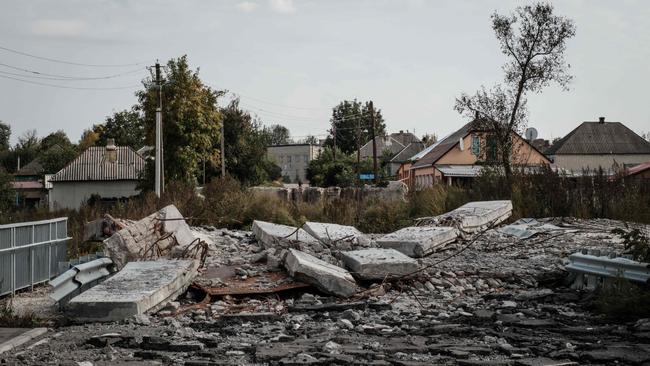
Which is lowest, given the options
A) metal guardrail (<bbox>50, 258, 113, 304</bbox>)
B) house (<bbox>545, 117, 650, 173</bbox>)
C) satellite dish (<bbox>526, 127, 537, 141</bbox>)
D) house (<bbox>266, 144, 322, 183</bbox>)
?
metal guardrail (<bbox>50, 258, 113, 304</bbox>)

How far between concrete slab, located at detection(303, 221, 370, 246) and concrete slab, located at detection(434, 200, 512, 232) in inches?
79.7

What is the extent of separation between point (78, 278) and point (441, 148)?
49936mm

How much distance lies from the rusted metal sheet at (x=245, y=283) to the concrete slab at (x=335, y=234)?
2510 millimetres

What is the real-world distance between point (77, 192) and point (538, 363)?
59828 mm

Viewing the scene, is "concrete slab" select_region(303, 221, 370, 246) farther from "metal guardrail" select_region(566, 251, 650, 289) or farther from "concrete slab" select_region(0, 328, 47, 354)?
"concrete slab" select_region(0, 328, 47, 354)

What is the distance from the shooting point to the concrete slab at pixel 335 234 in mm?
13040

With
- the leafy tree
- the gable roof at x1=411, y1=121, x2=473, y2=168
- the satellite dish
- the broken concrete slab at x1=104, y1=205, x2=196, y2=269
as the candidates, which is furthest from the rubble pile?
the leafy tree

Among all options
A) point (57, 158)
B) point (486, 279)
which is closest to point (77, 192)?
point (57, 158)

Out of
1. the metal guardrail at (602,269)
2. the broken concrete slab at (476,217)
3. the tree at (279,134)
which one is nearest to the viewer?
the metal guardrail at (602,269)

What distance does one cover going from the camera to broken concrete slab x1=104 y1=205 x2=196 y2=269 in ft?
35.9

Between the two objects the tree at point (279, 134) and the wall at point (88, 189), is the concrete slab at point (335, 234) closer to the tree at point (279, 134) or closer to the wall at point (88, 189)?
the wall at point (88, 189)

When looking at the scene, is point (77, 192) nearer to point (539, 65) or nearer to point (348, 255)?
point (539, 65)

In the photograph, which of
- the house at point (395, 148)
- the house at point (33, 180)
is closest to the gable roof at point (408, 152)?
the house at point (395, 148)

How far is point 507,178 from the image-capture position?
19938 mm
